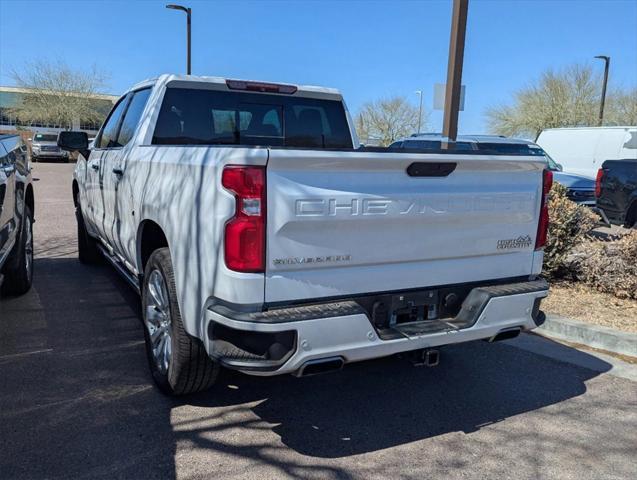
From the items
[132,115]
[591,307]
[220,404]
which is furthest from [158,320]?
[591,307]

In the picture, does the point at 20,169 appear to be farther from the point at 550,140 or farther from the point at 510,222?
the point at 550,140

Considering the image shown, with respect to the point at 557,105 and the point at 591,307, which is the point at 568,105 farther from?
the point at 591,307

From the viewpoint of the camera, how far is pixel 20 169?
5473 millimetres

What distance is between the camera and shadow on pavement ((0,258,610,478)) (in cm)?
306

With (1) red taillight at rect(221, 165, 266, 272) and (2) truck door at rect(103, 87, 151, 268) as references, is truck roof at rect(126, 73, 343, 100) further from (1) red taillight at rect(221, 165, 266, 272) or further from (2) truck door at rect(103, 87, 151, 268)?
(1) red taillight at rect(221, 165, 266, 272)

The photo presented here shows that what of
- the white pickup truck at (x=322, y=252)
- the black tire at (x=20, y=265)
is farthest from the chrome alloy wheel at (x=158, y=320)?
the black tire at (x=20, y=265)


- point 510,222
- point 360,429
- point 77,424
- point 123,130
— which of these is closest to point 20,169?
point 123,130

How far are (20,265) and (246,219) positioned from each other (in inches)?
150

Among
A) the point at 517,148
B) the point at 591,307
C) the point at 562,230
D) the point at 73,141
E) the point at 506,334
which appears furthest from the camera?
the point at 517,148

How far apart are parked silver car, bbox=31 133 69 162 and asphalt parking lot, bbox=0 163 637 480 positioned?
29.2 meters

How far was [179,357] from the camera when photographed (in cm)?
323

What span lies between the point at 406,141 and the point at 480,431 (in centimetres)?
1099

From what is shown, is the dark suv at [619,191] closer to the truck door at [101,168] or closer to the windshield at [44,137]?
the truck door at [101,168]

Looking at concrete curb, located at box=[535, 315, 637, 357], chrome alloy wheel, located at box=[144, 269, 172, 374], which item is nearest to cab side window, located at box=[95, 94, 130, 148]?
chrome alloy wheel, located at box=[144, 269, 172, 374]
